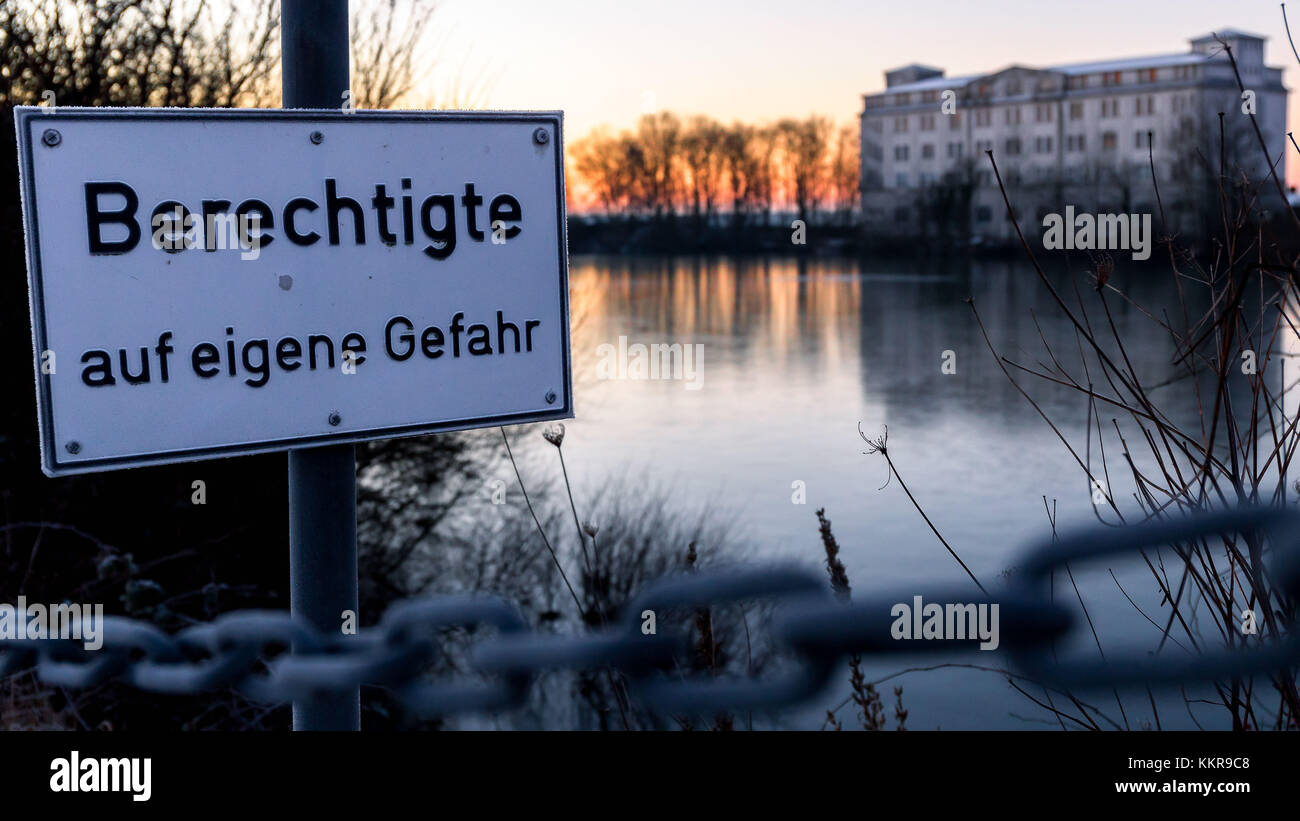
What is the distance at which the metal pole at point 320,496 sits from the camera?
107 centimetres

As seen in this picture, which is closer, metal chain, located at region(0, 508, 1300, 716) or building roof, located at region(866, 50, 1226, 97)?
metal chain, located at region(0, 508, 1300, 716)

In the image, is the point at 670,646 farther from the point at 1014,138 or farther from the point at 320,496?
the point at 1014,138

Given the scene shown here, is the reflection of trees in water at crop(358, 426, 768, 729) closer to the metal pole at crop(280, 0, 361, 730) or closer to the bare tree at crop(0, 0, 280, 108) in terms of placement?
the bare tree at crop(0, 0, 280, 108)

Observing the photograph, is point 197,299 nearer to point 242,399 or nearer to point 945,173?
point 242,399

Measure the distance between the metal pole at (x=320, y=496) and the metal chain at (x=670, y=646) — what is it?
83 millimetres

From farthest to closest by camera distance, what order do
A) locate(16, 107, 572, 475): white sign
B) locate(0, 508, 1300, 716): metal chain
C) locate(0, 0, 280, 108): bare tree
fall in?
1. locate(0, 0, 280, 108): bare tree
2. locate(16, 107, 572, 475): white sign
3. locate(0, 508, 1300, 716): metal chain

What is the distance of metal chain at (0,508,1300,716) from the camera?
2.42ft

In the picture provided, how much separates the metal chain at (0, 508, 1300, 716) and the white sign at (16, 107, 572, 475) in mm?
179

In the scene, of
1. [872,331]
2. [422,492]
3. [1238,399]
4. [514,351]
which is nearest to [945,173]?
[872,331]

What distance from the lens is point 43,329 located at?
1014 millimetres

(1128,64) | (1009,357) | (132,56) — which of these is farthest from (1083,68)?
(132,56)

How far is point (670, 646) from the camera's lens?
892mm

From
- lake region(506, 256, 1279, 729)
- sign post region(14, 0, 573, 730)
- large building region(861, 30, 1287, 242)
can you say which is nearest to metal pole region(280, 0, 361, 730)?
sign post region(14, 0, 573, 730)
